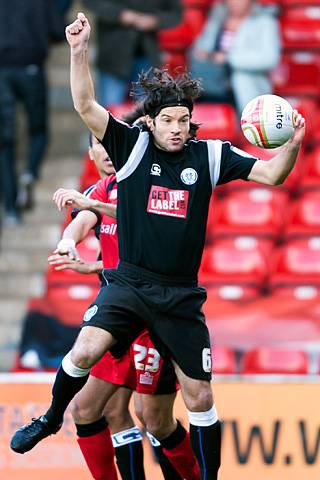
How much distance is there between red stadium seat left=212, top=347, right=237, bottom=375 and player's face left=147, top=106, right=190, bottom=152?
8.80ft

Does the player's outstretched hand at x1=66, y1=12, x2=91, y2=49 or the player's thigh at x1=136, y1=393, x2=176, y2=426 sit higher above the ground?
the player's outstretched hand at x1=66, y1=12, x2=91, y2=49

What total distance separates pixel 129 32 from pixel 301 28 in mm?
1999

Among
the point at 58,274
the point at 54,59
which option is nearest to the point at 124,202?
the point at 58,274

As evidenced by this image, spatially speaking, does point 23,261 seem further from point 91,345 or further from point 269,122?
point 269,122

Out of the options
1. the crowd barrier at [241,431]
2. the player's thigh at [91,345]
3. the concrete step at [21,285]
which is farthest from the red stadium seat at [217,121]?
the player's thigh at [91,345]

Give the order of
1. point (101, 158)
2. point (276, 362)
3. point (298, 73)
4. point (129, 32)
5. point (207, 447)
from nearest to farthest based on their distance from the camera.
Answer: point (207, 447), point (101, 158), point (276, 362), point (129, 32), point (298, 73)

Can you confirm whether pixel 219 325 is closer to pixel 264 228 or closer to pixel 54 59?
pixel 264 228

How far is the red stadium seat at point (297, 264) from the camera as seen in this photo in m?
10.4

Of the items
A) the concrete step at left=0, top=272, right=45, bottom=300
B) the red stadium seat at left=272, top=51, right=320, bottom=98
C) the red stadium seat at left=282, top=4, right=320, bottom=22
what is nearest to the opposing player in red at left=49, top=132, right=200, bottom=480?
the concrete step at left=0, top=272, right=45, bottom=300

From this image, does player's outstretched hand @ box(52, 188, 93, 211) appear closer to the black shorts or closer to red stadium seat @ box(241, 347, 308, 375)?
the black shorts

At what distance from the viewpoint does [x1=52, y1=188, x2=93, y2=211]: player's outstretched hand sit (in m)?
6.74

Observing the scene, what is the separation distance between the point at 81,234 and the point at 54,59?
6594 millimetres

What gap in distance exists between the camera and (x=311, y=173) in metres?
11.5

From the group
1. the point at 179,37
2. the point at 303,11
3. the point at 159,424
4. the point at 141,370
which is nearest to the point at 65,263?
the point at 141,370
